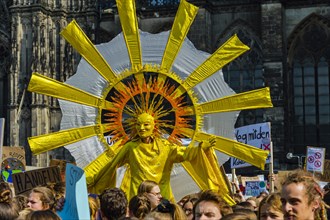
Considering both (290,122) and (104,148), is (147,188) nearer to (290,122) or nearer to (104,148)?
(104,148)

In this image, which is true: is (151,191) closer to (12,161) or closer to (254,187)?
(12,161)

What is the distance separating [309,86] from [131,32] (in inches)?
677

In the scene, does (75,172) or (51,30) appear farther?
(51,30)

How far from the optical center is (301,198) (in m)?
4.89

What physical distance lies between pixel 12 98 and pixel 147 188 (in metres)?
21.5

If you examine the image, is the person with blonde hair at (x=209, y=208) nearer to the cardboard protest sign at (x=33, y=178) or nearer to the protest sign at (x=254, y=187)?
the cardboard protest sign at (x=33, y=178)

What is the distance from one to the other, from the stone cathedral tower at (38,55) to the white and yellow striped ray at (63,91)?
17004 millimetres

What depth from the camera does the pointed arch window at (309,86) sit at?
91.4 feet

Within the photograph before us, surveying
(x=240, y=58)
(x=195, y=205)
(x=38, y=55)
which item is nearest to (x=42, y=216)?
(x=195, y=205)

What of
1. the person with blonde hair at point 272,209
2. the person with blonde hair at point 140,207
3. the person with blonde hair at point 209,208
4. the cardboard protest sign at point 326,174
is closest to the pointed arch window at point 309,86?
the cardboard protest sign at point 326,174

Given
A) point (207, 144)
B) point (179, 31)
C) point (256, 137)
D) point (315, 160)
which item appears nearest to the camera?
point (207, 144)

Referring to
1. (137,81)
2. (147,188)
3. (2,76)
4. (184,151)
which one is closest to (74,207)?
(147,188)

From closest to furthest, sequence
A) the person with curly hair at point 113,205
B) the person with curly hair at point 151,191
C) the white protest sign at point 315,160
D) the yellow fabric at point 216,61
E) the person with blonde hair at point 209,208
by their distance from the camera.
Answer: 1. the person with blonde hair at point 209,208
2. the person with curly hair at point 113,205
3. the person with curly hair at point 151,191
4. the yellow fabric at point 216,61
5. the white protest sign at point 315,160

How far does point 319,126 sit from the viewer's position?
91.3 feet
